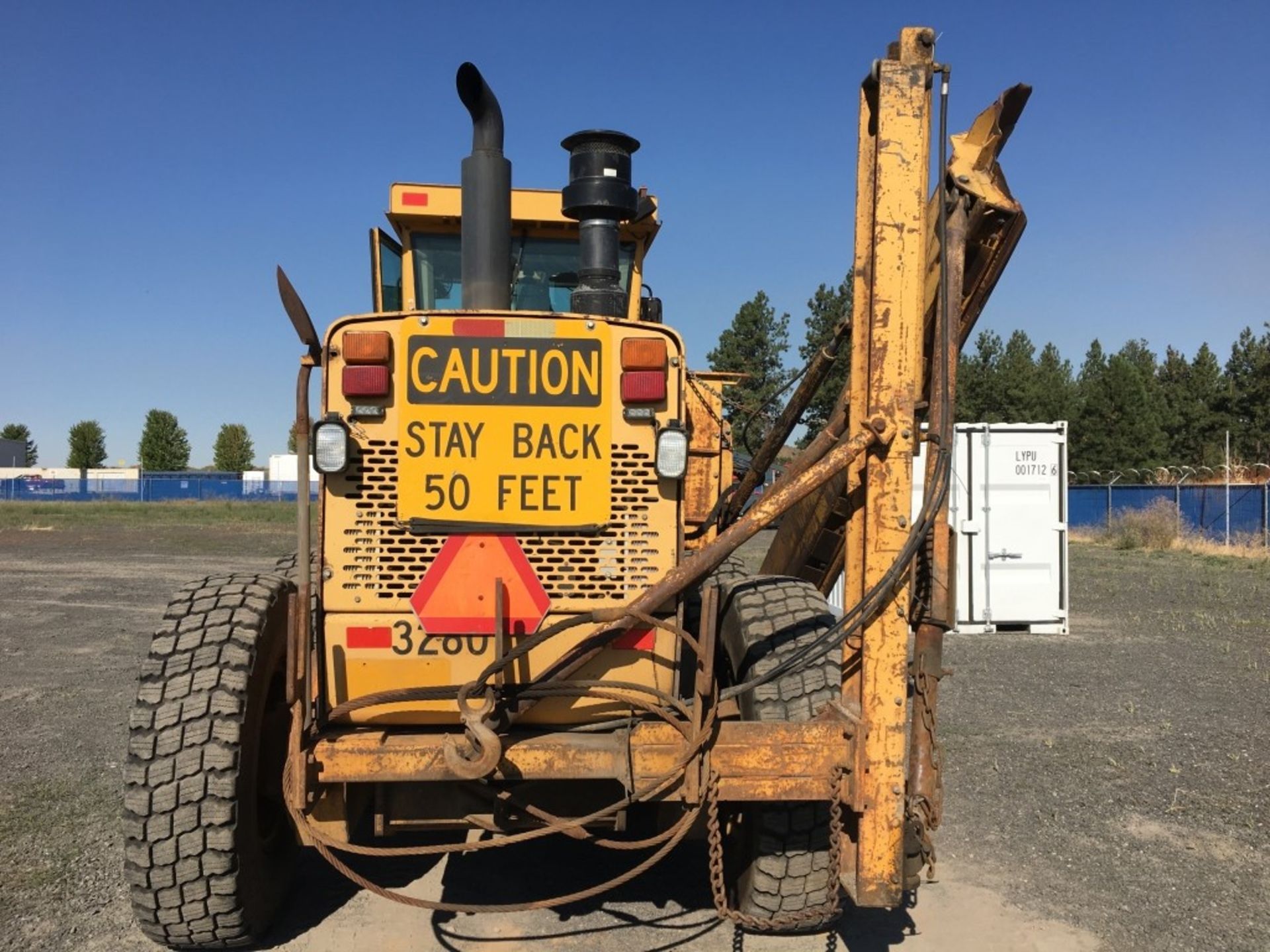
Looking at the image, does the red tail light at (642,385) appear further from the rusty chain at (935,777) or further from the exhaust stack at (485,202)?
the rusty chain at (935,777)

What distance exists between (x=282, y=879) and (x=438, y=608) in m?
1.50

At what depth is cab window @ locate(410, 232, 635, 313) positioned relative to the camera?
554 centimetres

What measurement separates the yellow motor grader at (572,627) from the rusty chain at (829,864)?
11mm

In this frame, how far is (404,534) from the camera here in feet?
11.7

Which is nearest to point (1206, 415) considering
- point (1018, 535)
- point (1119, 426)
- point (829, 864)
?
point (1119, 426)

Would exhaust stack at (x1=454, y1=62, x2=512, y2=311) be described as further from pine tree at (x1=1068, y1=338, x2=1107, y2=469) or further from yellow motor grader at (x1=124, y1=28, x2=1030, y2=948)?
pine tree at (x1=1068, y1=338, x2=1107, y2=469)

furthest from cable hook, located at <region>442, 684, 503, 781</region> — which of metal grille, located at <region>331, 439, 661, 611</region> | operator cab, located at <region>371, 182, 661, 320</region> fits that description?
operator cab, located at <region>371, 182, 661, 320</region>

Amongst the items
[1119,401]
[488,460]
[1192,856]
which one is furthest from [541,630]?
[1119,401]

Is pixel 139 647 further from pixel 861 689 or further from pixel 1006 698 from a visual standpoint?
pixel 861 689

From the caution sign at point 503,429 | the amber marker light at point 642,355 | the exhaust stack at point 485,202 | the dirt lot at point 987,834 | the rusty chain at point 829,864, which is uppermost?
the exhaust stack at point 485,202

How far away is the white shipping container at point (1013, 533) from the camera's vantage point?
1234 centimetres

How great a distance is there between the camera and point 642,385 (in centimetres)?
359

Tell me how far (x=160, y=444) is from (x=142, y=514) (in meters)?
44.4

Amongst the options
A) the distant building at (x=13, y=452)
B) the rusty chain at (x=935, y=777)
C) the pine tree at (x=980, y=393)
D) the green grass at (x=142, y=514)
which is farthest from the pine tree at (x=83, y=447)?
the rusty chain at (x=935, y=777)
